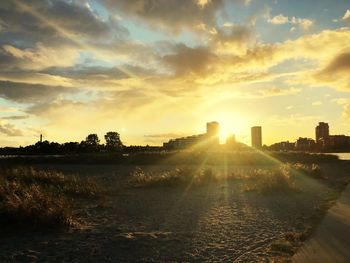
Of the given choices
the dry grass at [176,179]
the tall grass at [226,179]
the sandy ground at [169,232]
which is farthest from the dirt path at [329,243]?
the dry grass at [176,179]

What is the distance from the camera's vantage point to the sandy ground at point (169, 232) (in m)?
8.61

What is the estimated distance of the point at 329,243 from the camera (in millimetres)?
9227

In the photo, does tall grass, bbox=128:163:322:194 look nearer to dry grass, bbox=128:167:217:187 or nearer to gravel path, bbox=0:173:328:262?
dry grass, bbox=128:167:217:187

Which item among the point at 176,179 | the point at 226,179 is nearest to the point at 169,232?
Answer: the point at 176,179

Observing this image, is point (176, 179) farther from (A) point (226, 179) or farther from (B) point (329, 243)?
(B) point (329, 243)

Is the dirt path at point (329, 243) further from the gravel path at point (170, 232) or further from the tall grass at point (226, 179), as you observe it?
the tall grass at point (226, 179)

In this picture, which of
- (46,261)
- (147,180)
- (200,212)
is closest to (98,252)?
(46,261)

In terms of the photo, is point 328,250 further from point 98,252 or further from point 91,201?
point 91,201

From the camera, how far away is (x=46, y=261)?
26.5 ft

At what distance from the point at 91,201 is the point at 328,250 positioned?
33.8 ft

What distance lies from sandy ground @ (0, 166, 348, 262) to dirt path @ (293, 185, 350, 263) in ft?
2.08

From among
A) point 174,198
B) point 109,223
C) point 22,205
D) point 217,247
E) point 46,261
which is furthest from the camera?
point 174,198

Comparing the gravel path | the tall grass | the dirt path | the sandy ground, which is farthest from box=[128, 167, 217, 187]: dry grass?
the dirt path

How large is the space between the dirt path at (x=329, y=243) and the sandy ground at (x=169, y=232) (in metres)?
0.63
